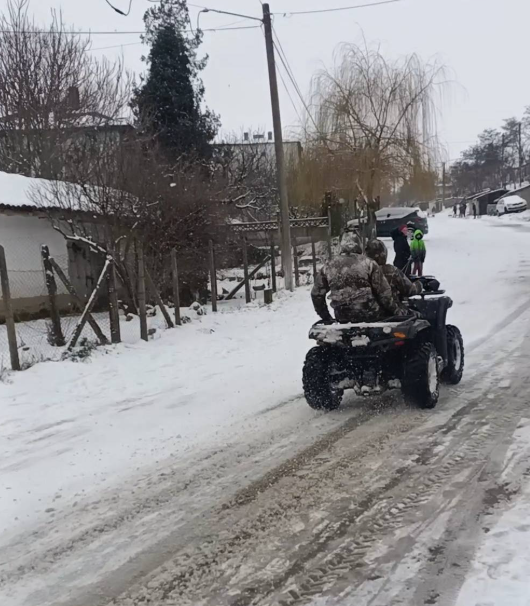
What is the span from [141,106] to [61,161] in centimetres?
556

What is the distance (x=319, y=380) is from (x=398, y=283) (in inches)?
50.4

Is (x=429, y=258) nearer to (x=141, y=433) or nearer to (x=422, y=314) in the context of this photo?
(x=422, y=314)

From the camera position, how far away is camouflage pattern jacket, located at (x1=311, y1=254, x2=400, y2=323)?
629 cm

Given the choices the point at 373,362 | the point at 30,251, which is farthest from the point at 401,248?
the point at 373,362

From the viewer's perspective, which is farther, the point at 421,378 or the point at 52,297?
the point at 52,297

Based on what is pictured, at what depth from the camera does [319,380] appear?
630cm

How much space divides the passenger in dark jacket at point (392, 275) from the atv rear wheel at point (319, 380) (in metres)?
0.96

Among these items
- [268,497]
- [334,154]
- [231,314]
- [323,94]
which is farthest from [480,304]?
[323,94]

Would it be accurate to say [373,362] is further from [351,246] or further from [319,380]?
[351,246]

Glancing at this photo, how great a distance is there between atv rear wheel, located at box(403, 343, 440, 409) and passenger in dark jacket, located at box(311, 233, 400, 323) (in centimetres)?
49

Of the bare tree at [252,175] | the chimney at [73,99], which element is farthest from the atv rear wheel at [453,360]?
the chimney at [73,99]

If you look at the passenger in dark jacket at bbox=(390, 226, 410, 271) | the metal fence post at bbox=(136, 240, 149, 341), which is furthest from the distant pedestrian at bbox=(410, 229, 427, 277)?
the metal fence post at bbox=(136, 240, 149, 341)

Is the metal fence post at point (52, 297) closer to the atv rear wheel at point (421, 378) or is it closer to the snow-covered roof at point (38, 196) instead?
the snow-covered roof at point (38, 196)

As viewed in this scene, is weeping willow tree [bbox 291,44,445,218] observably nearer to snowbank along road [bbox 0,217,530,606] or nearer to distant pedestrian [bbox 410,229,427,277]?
distant pedestrian [bbox 410,229,427,277]
